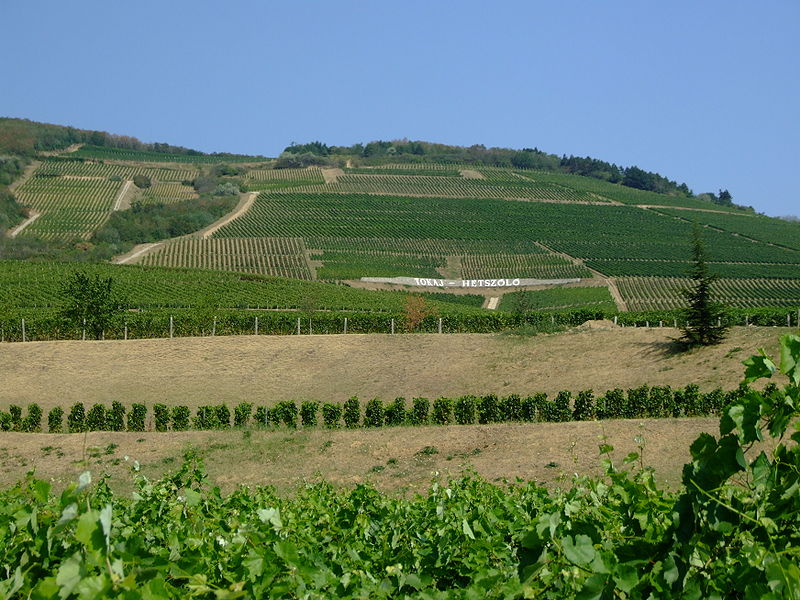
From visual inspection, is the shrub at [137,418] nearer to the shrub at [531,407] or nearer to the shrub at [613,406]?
the shrub at [531,407]

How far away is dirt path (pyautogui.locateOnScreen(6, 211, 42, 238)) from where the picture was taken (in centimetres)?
10072

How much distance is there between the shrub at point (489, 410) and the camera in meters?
25.8

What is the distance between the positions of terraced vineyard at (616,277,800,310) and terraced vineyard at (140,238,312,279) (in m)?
29.0

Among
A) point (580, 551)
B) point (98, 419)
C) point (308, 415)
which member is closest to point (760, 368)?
point (580, 551)

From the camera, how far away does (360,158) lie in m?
158

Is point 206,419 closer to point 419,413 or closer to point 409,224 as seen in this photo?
point 419,413

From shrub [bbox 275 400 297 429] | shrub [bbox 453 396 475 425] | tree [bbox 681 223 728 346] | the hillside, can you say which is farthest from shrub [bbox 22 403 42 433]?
the hillside

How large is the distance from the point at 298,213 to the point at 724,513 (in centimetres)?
10658

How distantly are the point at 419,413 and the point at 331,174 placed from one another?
115543 millimetres

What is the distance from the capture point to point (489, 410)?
1020 inches

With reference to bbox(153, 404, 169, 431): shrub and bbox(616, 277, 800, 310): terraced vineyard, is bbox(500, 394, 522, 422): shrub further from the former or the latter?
bbox(616, 277, 800, 310): terraced vineyard

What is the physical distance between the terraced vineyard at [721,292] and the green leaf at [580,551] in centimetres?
6751

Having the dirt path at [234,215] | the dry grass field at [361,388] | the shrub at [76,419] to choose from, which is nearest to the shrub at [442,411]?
the dry grass field at [361,388]

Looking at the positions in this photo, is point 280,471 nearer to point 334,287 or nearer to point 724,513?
point 724,513
